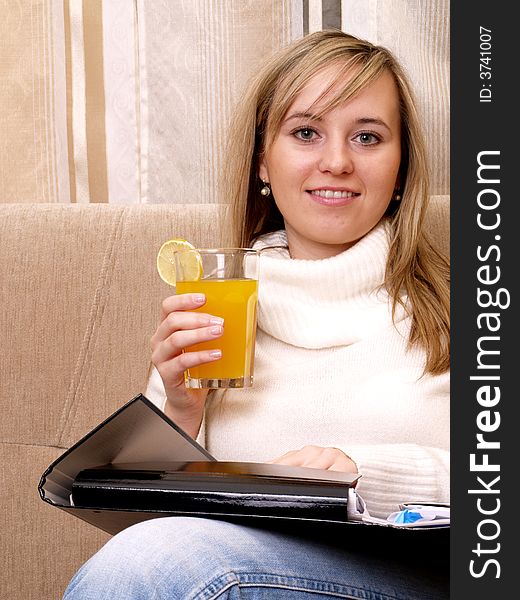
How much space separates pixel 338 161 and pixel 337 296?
213mm

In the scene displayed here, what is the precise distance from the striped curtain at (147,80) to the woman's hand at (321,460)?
33.1 inches

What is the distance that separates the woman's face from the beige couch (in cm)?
22

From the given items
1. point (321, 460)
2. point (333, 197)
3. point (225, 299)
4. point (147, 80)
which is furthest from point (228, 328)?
point (147, 80)

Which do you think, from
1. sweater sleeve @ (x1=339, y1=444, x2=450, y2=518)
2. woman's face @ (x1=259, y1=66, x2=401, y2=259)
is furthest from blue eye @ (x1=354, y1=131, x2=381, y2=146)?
sweater sleeve @ (x1=339, y1=444, x2=450, y2=518)

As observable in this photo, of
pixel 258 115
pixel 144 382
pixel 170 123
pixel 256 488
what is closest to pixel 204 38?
pixel 170 123

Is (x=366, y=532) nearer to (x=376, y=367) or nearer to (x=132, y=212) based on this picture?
(x=376, y=367)

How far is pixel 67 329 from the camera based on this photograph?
1.58 m

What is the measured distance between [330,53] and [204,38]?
47 centimetres

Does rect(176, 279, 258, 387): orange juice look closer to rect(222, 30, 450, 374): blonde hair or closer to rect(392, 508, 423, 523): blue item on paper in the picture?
rect(222, 30, 450, 374): blonde hair

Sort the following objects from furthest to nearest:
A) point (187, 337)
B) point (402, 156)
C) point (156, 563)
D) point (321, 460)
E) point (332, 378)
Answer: point (402, 156), point (332, 378), point (187, 337), point (321, 460), point (156, 563)

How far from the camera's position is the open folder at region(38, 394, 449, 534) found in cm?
76

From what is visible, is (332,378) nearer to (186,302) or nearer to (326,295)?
(326,295)

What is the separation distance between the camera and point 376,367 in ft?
4.31

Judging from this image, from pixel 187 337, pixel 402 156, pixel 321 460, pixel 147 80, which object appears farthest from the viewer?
pixel 147 80
